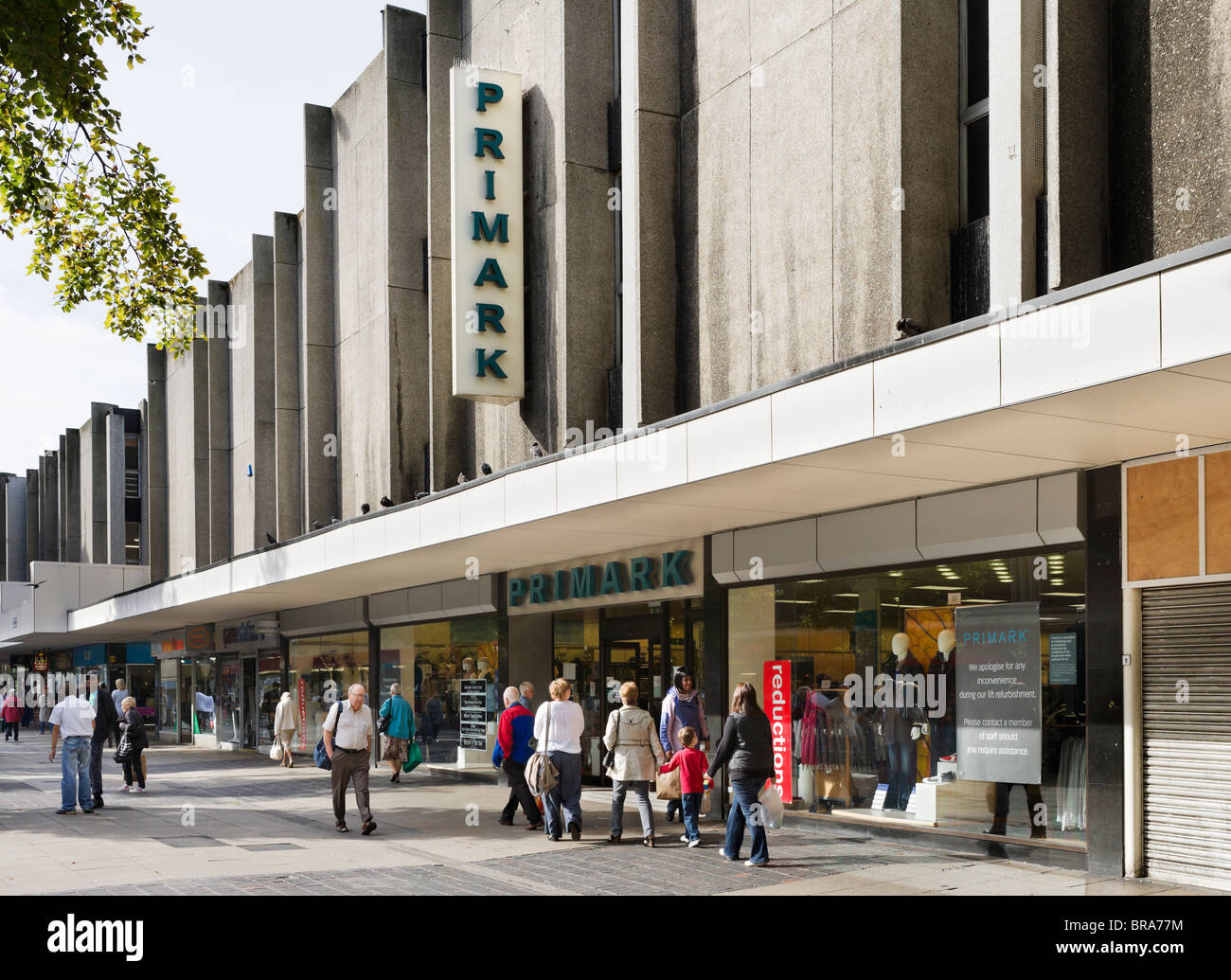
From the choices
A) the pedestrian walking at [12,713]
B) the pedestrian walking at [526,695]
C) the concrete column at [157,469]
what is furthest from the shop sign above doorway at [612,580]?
the pedestrian walking at [12,713]

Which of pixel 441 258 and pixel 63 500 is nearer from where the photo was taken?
pixel 441 258

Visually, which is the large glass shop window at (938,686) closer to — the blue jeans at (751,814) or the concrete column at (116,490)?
the blue jeans at (751,814)

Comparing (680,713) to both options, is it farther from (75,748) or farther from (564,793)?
(75,748)

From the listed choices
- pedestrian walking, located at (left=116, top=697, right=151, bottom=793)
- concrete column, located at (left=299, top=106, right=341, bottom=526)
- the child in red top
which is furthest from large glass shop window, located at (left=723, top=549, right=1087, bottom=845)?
concrete column, located at (left=299, top=106, right=341, bottom=526)

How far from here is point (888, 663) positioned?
506 inches

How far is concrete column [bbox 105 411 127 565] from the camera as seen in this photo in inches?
1777

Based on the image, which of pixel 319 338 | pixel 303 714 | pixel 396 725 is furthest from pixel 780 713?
pixel 303 714

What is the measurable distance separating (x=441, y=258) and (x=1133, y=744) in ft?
42.9

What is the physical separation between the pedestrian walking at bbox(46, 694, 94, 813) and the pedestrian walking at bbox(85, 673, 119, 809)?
183 millimetres

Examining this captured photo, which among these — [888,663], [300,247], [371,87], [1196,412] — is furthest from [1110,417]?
[300,247]

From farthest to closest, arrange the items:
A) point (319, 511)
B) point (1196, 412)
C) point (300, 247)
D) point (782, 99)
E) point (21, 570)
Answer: point (21, 570), point (300, 247), point (319, 511), point (782, 99), point (1196, 412)

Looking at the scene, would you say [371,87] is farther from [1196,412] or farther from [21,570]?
[21,570]

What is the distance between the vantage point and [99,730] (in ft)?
58.3

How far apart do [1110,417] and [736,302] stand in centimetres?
581
